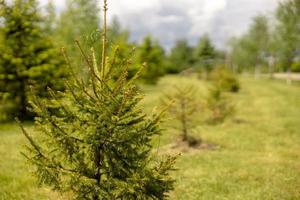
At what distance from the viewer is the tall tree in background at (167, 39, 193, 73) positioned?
8888 centimetres

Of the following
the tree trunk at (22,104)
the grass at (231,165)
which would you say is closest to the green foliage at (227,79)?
the grass at (231,165)

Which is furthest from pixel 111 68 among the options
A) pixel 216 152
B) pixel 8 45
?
pixel 8 45

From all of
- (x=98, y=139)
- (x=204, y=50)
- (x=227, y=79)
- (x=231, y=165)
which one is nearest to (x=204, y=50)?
(x=204, y=50)

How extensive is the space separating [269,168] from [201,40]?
65.2 meters

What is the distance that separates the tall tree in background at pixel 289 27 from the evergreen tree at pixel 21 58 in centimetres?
4035

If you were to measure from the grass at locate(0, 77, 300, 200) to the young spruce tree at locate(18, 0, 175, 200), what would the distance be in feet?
1.85

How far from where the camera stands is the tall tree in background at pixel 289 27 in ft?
179

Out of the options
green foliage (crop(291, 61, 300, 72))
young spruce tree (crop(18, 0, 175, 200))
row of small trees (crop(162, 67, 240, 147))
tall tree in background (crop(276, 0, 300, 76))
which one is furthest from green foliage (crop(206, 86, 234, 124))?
green foliage (crop(291, 61, 300, 72))

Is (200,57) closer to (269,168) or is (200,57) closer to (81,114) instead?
(269,168)

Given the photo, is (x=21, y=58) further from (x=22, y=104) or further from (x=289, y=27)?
(x=289, y=27)

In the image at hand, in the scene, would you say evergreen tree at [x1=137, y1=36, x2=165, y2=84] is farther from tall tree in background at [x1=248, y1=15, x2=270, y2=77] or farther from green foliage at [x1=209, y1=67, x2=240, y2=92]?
tall tree in background at [x1=248, y1=15, x2=270, y2=77]

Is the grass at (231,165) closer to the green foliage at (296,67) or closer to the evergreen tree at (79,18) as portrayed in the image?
the evergreen tree at (79,18)

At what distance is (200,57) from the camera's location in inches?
3036

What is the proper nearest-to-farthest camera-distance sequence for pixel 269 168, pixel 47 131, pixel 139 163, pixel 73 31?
pixel 47 131 → pixel 139 163 → pixel 269 168 → pixel 73 31
